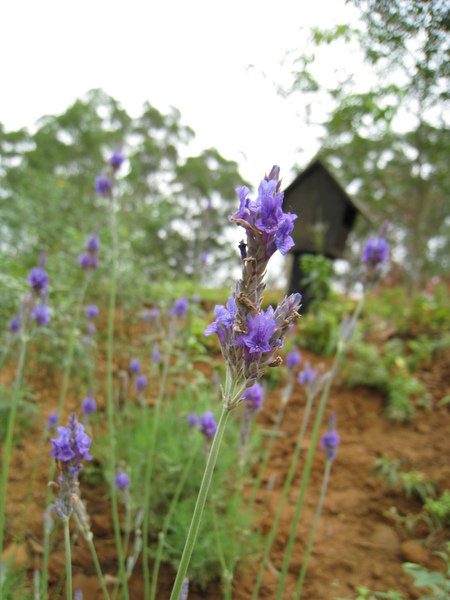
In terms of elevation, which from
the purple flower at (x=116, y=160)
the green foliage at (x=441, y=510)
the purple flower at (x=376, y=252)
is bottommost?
the green foliage at (x=441, y=510)

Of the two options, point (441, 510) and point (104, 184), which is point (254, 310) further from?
point (441, 510)

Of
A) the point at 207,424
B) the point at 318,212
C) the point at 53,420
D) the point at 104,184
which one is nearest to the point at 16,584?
the point at 53,420

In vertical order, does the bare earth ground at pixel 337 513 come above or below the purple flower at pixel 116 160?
below

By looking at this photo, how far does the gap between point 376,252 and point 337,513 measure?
5.39ft

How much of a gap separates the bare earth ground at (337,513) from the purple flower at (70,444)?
1.14 m

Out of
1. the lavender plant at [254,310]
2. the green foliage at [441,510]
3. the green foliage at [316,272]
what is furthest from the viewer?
the green foliage at [316,272]

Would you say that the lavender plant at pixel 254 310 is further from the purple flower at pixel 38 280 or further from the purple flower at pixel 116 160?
the purple flower at pixel 116 160

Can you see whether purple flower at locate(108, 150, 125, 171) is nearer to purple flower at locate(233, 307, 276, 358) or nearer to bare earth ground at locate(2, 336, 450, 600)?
bare earth ground at locate(2, 336, 450, 600)

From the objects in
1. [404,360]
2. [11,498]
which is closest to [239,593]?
[11,498]

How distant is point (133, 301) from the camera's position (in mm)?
4633

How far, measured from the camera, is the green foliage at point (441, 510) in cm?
235

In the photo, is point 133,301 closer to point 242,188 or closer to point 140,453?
point 140,453

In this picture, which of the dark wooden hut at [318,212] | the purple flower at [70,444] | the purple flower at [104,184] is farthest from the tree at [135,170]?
the purple flower at [70,444]

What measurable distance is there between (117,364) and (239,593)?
2.53m
